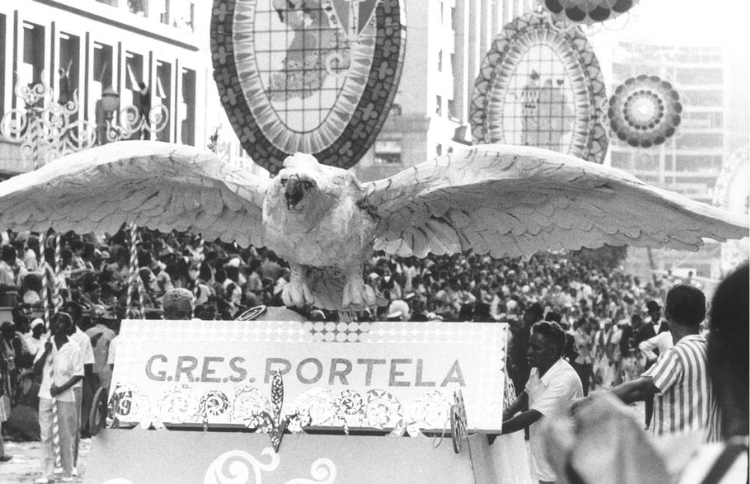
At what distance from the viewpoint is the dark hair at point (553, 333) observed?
25.4 feet

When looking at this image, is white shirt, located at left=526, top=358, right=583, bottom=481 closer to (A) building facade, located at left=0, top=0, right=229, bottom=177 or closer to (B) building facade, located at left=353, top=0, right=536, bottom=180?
(A) building facade, located at left=0, top=0, right=229, bottom=177

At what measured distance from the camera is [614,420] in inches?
81.9

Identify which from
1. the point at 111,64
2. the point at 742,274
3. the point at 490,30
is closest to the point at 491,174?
the point at 742,274

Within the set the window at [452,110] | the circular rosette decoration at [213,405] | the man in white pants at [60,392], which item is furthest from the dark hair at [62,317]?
the window at [452,110]

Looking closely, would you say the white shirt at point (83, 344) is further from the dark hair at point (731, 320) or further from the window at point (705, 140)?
the window at point (705, 140)

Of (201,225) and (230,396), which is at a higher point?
(201,225)

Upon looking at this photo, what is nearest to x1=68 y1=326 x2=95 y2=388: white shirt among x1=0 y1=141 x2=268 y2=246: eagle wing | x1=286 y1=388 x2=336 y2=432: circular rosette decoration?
x1=0 y1=141 x2=268 y2=246: eagle wing

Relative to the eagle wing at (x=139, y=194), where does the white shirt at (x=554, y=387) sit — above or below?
below

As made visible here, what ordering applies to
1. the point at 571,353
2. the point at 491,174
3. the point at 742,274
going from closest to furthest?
the point at 742,274 < the point at 491,174 < the point at 571,353

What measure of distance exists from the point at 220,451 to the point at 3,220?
325cm

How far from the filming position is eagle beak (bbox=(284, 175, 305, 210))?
7.90 metres

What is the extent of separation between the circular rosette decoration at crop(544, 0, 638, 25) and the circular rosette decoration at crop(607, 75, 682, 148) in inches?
310

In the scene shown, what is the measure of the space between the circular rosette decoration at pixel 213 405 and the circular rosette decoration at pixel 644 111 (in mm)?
19879

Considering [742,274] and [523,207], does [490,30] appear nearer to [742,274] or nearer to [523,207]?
[523,207]
